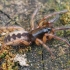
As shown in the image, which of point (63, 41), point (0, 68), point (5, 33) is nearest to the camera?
point (0, 68)

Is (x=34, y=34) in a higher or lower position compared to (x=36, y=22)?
lower

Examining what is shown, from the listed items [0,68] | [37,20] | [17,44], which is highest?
[37,20]

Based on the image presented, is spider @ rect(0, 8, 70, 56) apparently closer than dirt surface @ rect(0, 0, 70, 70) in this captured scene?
No

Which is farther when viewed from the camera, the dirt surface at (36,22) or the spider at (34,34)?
the spider at (34,34)

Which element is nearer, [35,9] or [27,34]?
[27,34]

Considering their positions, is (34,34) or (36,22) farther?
(36,22)

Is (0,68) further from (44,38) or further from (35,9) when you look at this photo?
(35,9)

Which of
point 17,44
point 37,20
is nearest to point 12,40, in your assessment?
point 17,44

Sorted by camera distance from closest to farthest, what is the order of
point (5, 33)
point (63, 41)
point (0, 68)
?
point (0, 68)
point (63, 41)
point (5, 33)
